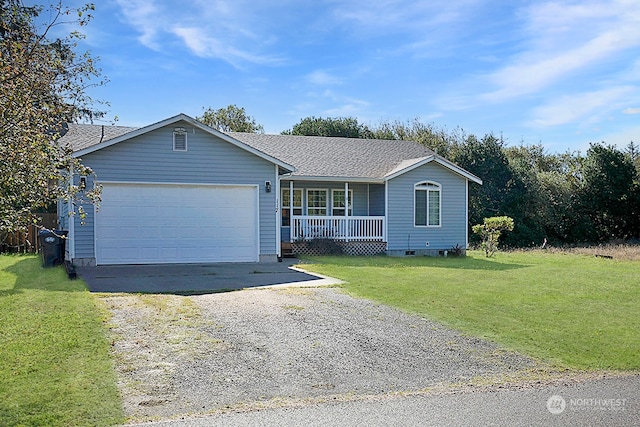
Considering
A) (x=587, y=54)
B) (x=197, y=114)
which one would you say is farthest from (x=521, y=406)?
(x=197, y=114)

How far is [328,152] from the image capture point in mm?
24469

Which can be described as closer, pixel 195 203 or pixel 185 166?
pixel 185 166

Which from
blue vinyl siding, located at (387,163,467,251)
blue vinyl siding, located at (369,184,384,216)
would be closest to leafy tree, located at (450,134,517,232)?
blue vinyl siding, located at (387,163,467,251)

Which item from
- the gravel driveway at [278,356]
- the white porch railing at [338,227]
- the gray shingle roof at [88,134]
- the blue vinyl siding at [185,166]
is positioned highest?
the gray shingle roof at [88,134]

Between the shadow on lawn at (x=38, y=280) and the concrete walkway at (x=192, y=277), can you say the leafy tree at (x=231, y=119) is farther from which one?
the concrete walkway at (x=192, y=277)

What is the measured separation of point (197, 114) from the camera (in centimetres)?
4916

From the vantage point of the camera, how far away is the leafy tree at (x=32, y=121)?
7352mm

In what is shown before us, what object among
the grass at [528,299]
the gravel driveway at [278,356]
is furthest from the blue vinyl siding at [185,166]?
the gravel driveway at [278,356]

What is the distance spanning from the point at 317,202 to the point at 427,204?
4234 mm

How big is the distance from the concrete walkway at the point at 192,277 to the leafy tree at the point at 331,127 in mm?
26906

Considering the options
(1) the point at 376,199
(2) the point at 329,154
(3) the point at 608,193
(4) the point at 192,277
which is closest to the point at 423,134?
(3) the point at 608,193

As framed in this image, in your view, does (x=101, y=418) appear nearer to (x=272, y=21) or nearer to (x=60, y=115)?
(x=60, y=115)

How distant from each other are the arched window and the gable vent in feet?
30.8

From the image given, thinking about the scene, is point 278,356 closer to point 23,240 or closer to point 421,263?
point 421,263
